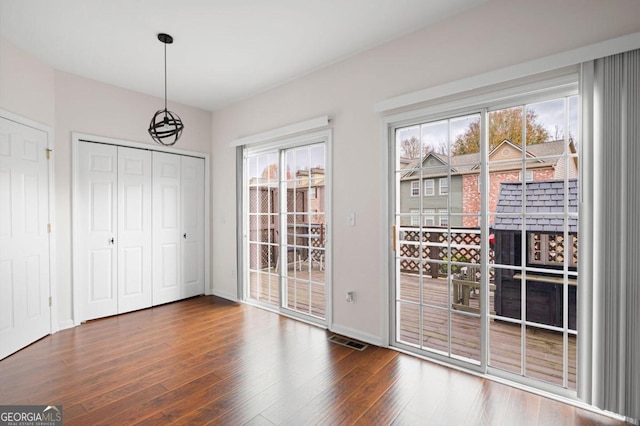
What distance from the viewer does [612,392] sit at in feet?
6.36

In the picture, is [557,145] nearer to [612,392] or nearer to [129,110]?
[612,392]

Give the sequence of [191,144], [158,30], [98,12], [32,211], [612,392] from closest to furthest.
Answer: [612,392] → [98,12] → [158,30] → [32,211] → [191,144]

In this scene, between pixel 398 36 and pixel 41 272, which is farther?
pixel 41 272

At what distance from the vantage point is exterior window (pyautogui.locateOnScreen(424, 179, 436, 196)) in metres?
2.81

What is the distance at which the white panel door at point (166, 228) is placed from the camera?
4.45 meters

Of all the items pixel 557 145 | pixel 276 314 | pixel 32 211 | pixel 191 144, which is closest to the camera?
pixel 557 145

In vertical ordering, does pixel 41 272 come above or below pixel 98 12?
below

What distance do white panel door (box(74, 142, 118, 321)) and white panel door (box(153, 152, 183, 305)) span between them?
502 mm

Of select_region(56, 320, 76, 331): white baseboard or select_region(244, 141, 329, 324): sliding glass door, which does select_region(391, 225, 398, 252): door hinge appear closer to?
select_region(244, 141, 329, 324): sliding glass door

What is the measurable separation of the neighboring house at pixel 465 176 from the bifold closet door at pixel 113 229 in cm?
352

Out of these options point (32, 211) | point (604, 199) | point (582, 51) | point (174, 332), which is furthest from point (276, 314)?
point (582, 51)

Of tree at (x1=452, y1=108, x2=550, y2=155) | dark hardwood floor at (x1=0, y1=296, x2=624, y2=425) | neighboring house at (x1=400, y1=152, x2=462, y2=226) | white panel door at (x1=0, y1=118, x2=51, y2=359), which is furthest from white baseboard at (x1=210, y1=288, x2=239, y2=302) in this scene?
tree at (x1=452, y1=108, x2=550, y2=155)

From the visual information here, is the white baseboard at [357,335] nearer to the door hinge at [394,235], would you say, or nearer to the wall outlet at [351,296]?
the wall outlet at [351,296]

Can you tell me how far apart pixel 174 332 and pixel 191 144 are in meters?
2.77
